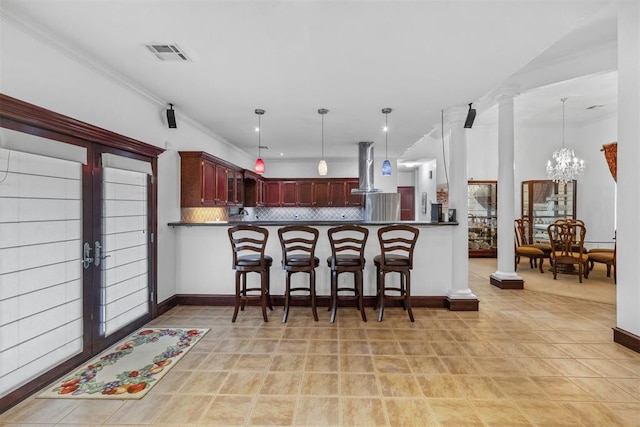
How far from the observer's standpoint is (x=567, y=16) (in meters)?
2.06

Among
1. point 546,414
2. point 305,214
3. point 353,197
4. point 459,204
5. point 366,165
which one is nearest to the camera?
point 546,414

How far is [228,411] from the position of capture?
190 cm

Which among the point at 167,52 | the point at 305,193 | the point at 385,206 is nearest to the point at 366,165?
the point at 385,206

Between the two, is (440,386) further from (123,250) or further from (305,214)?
(305,214)

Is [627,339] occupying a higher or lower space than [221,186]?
lower

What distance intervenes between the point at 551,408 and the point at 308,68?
3148 mm

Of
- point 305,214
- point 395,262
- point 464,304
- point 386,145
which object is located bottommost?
point 464,304

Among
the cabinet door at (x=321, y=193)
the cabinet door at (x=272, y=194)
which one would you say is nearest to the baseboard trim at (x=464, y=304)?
the cabinet door at (x=321, y=193)

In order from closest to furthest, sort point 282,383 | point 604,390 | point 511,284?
point 604,390 < point 282,383 < point 511,284

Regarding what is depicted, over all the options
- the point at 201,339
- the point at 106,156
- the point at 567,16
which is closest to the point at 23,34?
the point at 106,156

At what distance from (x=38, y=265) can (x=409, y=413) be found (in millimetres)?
2708

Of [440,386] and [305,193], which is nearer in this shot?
[440,386]

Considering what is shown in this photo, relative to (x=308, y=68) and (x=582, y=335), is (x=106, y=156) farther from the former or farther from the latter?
(x=582, y=335)

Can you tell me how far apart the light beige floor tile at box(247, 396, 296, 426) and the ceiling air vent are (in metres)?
2.72
